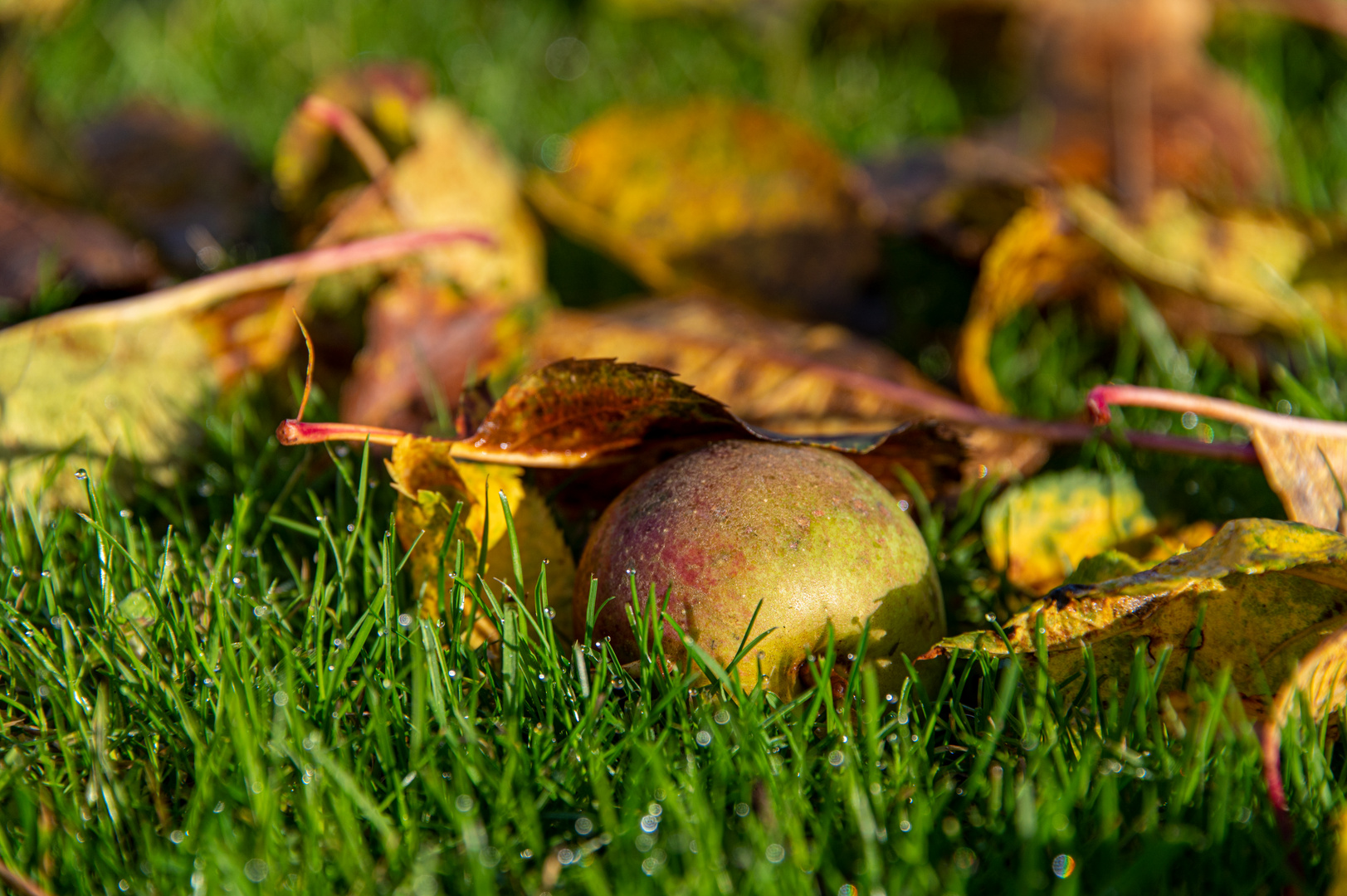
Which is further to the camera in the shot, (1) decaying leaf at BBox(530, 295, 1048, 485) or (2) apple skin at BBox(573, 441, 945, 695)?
(1) decaying leaf at BBox(530, 295, 1048, 485)

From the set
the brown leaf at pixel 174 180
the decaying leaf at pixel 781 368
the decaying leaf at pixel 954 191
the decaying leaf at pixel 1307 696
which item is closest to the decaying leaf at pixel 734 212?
the decaying leaf at pixel 954 191

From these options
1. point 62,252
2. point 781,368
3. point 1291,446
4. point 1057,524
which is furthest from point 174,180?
point 1291,446

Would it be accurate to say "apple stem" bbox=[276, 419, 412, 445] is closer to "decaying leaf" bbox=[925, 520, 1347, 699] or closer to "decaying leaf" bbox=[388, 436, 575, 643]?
"decaying leaf" bbox=[388, 436, 575, 643]

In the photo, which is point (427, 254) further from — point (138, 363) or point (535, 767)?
point (535, 767)

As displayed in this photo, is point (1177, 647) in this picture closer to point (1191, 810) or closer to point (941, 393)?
point (1191, 810)

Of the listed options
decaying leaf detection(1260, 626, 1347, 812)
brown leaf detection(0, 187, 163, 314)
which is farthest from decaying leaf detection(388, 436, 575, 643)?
brown leaf detection(0, 187, 163, 314)

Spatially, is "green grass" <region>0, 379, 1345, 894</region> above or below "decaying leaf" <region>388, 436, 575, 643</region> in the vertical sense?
below
